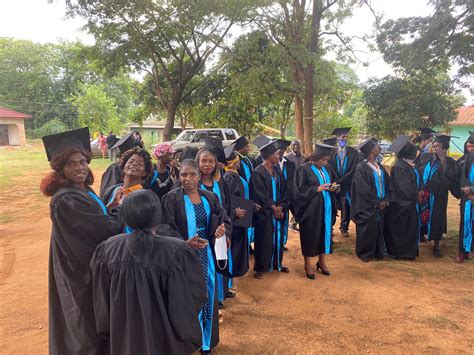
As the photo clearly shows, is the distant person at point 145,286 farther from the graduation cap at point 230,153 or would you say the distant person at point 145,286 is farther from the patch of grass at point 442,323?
the patch of grass at point 442,323

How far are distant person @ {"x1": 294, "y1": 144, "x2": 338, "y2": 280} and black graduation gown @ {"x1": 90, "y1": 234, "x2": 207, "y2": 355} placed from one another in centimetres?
327

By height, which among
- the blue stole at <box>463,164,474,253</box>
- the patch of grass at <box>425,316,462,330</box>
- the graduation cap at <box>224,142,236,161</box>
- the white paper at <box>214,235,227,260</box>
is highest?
the graduation cap at <box>224,142,236,161</box>

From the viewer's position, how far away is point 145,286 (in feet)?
6.84

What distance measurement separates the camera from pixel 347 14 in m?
13.0

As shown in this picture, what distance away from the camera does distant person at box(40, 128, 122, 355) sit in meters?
2.45

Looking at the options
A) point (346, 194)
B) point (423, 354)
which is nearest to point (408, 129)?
point (346, 194)

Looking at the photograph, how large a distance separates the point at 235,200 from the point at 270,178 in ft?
2.87

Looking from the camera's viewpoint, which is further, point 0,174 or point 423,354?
point 0,174

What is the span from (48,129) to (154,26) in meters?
31.1

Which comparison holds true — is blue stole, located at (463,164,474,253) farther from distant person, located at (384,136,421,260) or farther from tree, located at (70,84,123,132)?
tree, located at (70,84,123,132)

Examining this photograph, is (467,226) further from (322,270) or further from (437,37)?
(437,37)

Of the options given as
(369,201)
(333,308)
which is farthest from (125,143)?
(369,201)

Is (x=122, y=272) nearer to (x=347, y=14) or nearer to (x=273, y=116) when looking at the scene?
(x=347, y=14)

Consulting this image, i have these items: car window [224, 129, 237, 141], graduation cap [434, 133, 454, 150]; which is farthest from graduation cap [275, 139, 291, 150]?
car window [224, 129, 237, 141]
